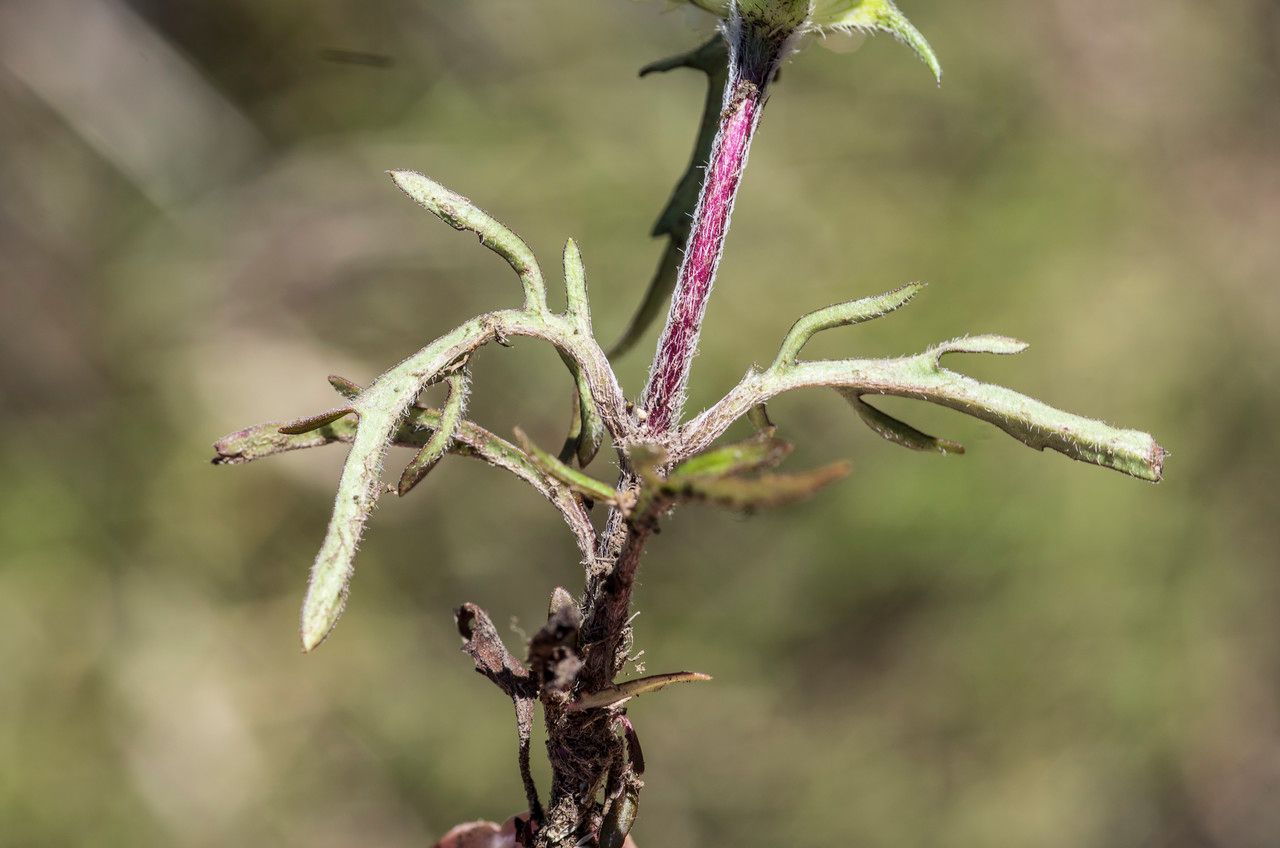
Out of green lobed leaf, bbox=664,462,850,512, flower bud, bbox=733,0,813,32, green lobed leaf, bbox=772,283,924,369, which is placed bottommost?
green lobed leaf, bbox=664,462,850,512

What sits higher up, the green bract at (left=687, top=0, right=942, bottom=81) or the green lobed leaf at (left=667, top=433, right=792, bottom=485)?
the green bract at (left=687, top=0, right=942, bottom=81)

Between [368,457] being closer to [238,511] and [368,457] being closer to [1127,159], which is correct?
[238,511]

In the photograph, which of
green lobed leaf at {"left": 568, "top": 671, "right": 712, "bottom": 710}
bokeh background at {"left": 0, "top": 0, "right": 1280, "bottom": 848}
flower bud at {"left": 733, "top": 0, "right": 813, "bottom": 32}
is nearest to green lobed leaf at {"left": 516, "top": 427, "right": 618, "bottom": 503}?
green lobed leaf at {"left": 568, "top": 671, "right": 712, "bottom": 710}

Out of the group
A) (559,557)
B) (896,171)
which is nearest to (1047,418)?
(559,557)

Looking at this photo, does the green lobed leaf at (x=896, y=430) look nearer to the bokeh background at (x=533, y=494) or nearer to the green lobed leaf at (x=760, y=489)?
the green lobed leaf at (x=760, y=489)

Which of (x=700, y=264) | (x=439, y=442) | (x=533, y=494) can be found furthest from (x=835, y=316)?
(x=533, y=494)

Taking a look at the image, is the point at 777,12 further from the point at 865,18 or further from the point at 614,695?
the point at 614,695

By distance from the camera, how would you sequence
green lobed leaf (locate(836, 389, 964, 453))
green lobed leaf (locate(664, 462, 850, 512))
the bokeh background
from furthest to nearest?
the bokeh background < green lobed leaf (locate(836, 389, 964, 453)) < green lobed leaf (locate(664, 462, 850, 512))

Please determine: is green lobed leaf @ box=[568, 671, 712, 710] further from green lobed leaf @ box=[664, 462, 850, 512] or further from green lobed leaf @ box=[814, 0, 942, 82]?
green lobed leaf @ box=[814, 0, 942, 82]
